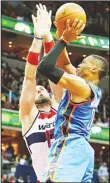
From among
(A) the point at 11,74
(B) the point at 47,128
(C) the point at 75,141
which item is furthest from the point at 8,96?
(C) the point at 75,141

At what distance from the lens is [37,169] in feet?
21.2

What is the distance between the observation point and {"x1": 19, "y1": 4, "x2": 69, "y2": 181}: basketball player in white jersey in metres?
6.17

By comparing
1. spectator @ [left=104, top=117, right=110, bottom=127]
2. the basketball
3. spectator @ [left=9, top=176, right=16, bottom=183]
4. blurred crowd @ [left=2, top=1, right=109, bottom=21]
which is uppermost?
blurred crowd @ [left=2, top=1, right=109, bottom=21]

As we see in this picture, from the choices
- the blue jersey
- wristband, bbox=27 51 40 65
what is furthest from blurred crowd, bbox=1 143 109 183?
the blue jersey

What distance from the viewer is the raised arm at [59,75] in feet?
16.3

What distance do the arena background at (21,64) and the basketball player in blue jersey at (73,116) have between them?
45.9ft

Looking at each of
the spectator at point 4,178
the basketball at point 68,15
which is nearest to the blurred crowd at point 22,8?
the spectator at point 4,178

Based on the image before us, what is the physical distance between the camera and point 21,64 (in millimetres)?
30219

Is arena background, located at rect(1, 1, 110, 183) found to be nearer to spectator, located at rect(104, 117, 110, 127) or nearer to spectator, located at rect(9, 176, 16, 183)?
spectator, located at rect(104, 117, 110, 127)

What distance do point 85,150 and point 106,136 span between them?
21.8 m

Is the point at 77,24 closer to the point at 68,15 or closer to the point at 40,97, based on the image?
the point at 68,15

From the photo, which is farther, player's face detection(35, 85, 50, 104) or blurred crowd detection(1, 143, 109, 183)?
blurred crowd detection(1, 143, 109, 183)

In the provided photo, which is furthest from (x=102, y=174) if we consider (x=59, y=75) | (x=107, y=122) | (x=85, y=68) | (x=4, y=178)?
(x=59, y=75)

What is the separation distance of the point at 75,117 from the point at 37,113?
159 centimetres
